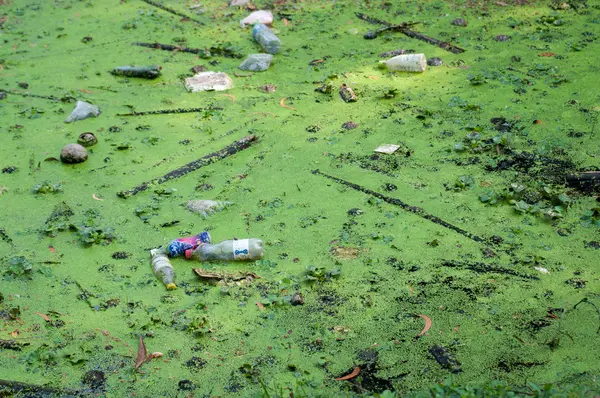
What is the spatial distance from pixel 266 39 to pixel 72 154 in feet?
7.56

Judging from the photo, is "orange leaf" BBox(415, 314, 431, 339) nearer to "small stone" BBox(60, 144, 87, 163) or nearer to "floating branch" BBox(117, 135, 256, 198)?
"floating branch" BBox(117, 135, 256, 198)

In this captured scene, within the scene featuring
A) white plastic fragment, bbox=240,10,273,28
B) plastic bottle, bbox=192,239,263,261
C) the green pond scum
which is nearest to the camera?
the green pond scum

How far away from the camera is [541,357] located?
9.49 feet

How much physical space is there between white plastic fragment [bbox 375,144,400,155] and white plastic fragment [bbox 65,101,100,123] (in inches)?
89.3

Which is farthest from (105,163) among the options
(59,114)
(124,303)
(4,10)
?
(4,10)

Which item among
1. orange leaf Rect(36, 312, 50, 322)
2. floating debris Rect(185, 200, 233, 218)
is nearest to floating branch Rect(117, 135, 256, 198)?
floating debris Rect(185, 200, 233, 218)

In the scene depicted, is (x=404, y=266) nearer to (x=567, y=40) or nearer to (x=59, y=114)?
(x=59, y=114)

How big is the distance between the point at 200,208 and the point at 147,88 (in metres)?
1.97

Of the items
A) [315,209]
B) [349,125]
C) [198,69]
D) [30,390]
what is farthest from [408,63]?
[30,390]

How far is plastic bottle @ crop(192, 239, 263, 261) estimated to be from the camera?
367cm

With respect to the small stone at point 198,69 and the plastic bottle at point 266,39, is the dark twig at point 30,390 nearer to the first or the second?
the small stone at point 198,69

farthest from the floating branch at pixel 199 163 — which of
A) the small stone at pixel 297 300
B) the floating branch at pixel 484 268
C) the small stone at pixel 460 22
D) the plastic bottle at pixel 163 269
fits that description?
the small stone at pixel 460 22

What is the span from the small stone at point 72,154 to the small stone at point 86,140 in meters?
0.16

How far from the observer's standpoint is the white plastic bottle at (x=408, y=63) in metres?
5.71
